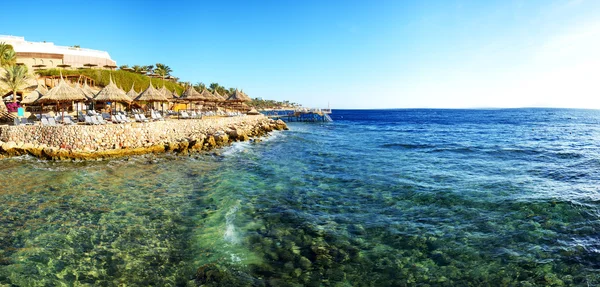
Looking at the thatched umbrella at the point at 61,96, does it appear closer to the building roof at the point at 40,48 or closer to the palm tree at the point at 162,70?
the building roof at the point at 40,48

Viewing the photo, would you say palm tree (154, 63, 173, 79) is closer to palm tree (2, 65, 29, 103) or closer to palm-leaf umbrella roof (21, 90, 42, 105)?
palm tree (2, 65, 29, 103)

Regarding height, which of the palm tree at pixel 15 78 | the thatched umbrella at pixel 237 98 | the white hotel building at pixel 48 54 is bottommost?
the thatched umbrella at pixel 237 98

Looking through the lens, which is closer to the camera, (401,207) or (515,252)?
(515,252)

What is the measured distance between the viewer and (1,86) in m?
35.4

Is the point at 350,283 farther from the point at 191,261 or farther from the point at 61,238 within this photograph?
the point at 61,238

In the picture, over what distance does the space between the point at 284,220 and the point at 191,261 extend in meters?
3.25

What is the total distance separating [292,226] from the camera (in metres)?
9.09

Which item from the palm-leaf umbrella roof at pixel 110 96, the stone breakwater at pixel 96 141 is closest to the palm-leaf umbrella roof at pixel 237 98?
the stone breakwater at pixel 96 141

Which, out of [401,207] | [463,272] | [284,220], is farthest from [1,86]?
[463,272]

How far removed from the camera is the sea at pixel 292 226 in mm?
6543

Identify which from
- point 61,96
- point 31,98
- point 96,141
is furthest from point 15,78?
point 96,141

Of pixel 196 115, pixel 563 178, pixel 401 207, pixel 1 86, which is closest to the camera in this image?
pixel 401 207

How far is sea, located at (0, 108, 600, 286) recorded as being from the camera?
654 cm

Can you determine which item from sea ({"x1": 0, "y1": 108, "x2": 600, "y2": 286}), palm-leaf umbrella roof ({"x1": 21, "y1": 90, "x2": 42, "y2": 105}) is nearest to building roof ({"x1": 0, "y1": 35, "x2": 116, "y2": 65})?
Result: palm-leaf umbrella roof ({"x1": 21, "y1": 90, "x2": 42, "y2": 105})
